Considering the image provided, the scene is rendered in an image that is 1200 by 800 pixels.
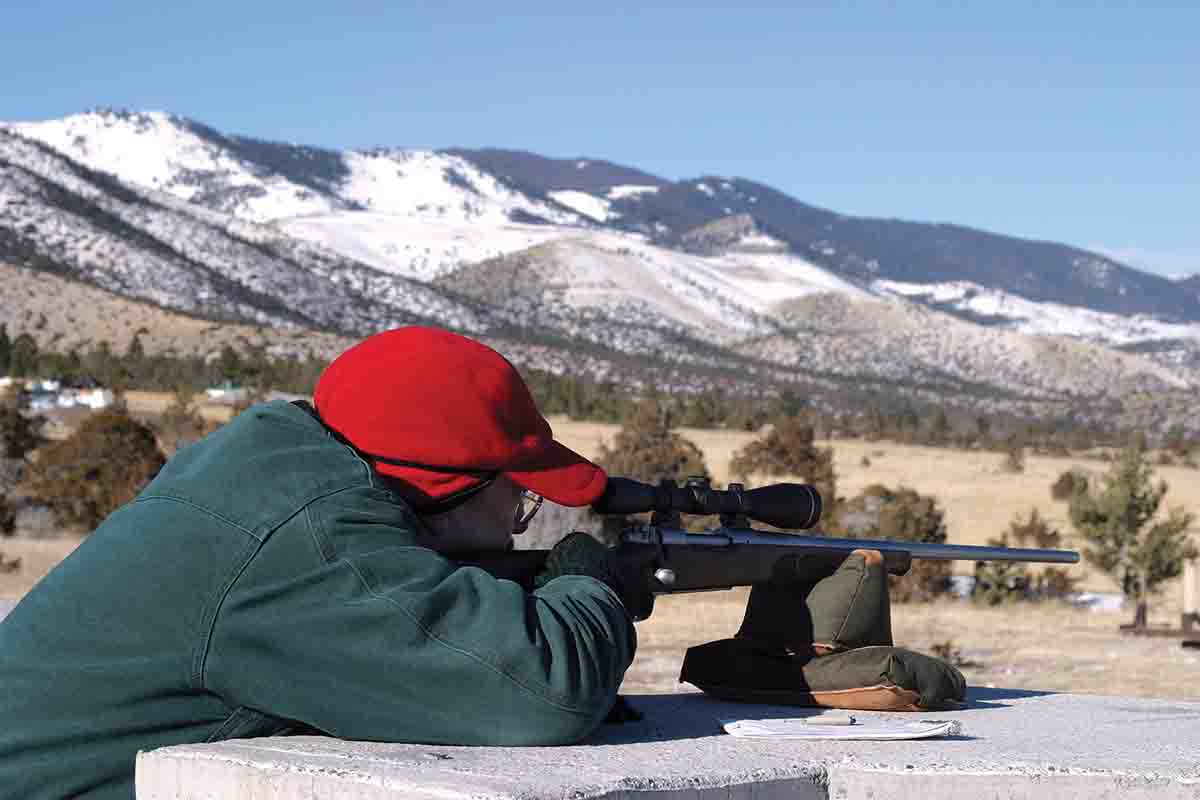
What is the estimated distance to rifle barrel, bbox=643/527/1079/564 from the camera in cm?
357

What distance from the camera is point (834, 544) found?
3.86 m

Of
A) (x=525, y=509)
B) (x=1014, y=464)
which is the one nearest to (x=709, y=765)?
(x=525, y=509)

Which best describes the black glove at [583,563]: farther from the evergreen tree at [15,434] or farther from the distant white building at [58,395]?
the distant white building at [58,395]

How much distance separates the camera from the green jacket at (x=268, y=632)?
2.67 metres

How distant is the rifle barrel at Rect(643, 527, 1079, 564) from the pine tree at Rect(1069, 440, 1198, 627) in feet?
49.3

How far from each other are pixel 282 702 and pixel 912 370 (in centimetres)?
12845

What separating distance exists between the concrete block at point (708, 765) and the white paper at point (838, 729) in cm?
2

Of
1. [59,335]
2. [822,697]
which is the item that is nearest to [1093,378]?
[59,335]

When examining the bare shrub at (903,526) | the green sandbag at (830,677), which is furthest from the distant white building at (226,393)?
the green sandbag at (830,677)

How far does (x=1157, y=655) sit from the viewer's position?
13484 millimetres

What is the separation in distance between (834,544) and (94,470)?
1981 centimetres

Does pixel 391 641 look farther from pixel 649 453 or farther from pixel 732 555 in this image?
pixel 649 453

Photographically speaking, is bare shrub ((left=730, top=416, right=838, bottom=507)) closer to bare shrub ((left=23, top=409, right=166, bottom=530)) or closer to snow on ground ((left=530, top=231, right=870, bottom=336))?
bare shrub ((left=23, top=409, right=166, bottom=530))

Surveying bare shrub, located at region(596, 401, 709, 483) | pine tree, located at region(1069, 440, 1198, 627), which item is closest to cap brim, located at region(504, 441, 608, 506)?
pine tree, located at region(1069, 440, 1198, 627)
